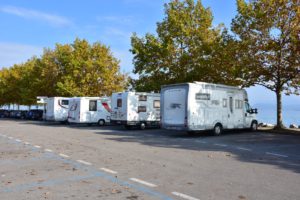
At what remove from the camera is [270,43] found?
23.7 metres

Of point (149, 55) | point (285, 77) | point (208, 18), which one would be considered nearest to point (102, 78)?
point (149, 55)

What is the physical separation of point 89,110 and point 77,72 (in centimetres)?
1382

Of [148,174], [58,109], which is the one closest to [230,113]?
[148,174]

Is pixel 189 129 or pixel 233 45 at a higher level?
pixel 233 45

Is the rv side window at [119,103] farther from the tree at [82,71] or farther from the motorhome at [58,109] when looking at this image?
the tree at [82,71]

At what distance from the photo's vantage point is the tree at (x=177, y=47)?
31.0m

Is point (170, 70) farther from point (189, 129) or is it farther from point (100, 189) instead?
point (100, 189)

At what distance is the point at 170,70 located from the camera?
107ft

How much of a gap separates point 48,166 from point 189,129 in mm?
10972

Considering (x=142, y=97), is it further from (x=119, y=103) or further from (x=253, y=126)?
(x=253, y=126)

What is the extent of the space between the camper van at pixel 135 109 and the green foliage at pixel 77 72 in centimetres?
1791

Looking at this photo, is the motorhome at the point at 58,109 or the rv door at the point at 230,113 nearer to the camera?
the rv door at the point at 230,113

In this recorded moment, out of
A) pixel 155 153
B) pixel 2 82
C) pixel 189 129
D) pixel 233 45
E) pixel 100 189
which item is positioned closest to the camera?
pixel 100 189

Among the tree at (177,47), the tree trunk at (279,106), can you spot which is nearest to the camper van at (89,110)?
the tree at (177,47)
